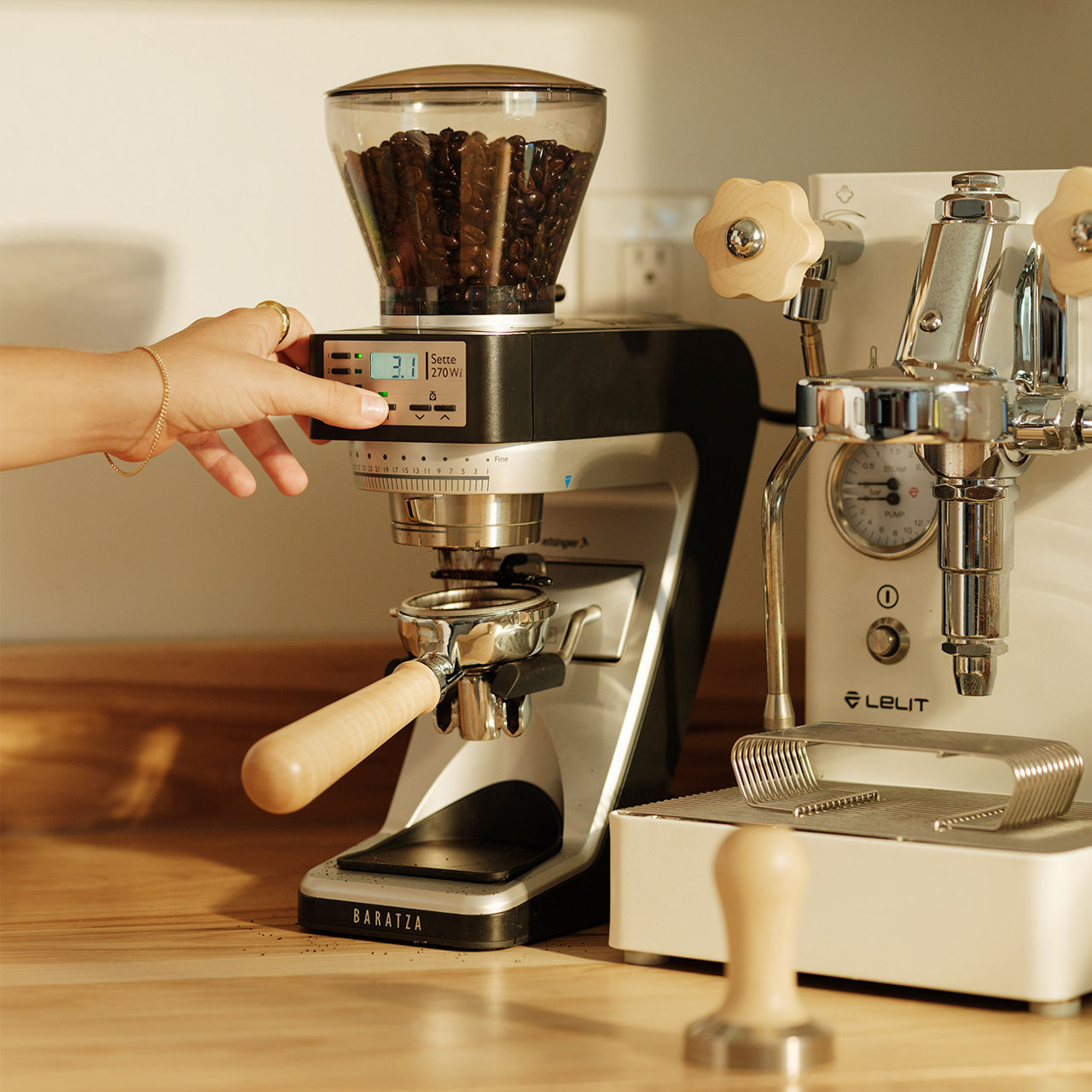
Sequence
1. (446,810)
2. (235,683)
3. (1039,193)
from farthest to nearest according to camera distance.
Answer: (235,683)
(446,810)
(1039,193)

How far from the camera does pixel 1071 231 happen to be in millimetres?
642

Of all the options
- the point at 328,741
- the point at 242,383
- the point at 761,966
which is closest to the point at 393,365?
the point at 242,383

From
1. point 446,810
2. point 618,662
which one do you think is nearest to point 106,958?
point 446,810

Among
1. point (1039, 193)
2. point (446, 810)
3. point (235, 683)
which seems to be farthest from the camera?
point (235, 683)

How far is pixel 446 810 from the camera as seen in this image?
33.1 inches

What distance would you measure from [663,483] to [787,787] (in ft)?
Answer: 0.61

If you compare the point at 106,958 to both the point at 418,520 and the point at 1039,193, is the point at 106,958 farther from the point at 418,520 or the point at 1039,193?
the point at 1039,193

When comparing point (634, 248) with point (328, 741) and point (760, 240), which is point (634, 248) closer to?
point (760, 240)

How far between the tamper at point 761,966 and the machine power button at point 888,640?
0.80ft

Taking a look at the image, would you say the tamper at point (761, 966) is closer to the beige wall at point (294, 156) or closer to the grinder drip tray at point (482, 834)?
the grinder drip tray at point (482, 834)

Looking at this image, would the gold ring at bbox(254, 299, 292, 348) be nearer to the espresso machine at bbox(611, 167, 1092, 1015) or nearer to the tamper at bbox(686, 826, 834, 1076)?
the espresso machine at bbox(611, 167, 1092, 1015)

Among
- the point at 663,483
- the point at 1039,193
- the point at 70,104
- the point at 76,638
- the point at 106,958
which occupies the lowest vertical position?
the point at 106,958

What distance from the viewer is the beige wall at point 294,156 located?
1042 mm

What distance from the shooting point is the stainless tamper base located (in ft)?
1.85
